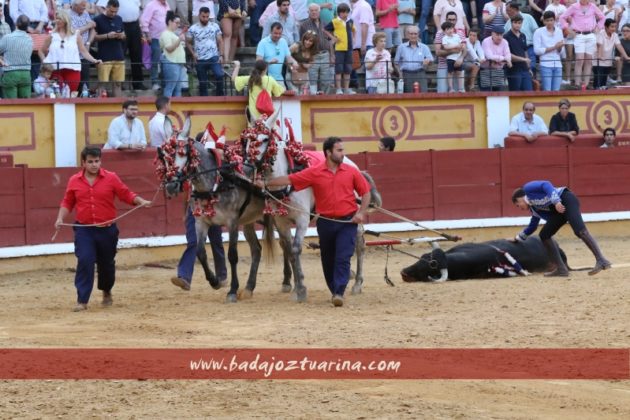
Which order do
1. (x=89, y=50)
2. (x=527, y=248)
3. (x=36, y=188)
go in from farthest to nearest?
1. (x=89, y=50)
2. (x=36, y=188)
3. (x=527, y=248)

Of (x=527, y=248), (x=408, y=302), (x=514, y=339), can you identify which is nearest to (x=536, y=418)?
(x=514, y=339)

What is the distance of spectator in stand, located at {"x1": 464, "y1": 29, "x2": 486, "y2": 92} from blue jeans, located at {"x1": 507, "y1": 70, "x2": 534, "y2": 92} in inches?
24.2

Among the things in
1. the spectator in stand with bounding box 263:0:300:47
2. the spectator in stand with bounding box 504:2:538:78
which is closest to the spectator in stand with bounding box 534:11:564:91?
the spectator in stand with bounding box 504:2:538:78

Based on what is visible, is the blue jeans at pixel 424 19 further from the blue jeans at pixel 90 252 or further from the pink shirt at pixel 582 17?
the blue jeans at pixel 90 252

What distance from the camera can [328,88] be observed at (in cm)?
2136

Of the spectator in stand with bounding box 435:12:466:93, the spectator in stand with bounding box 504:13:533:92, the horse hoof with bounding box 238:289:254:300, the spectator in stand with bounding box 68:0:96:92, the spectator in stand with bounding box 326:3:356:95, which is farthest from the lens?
the spectator in stand with bounding box 504:13:533:92

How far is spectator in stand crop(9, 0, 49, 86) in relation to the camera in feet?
61.5

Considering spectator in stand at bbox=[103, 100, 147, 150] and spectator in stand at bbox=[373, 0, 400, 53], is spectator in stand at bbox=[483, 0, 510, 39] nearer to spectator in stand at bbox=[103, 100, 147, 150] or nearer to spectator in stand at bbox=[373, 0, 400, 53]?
spectator in stand at bbox=[373, 0, 400, 53]

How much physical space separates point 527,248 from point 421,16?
7474 millimetres

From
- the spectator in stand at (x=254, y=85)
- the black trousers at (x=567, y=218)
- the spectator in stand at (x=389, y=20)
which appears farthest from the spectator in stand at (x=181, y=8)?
the black trousers at (x=567, y=218)

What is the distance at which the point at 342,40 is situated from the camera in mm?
20844

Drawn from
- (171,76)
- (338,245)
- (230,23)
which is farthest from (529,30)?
(338,245)

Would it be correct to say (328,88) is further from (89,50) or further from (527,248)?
(527,248)

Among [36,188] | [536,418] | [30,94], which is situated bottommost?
[536,418]
